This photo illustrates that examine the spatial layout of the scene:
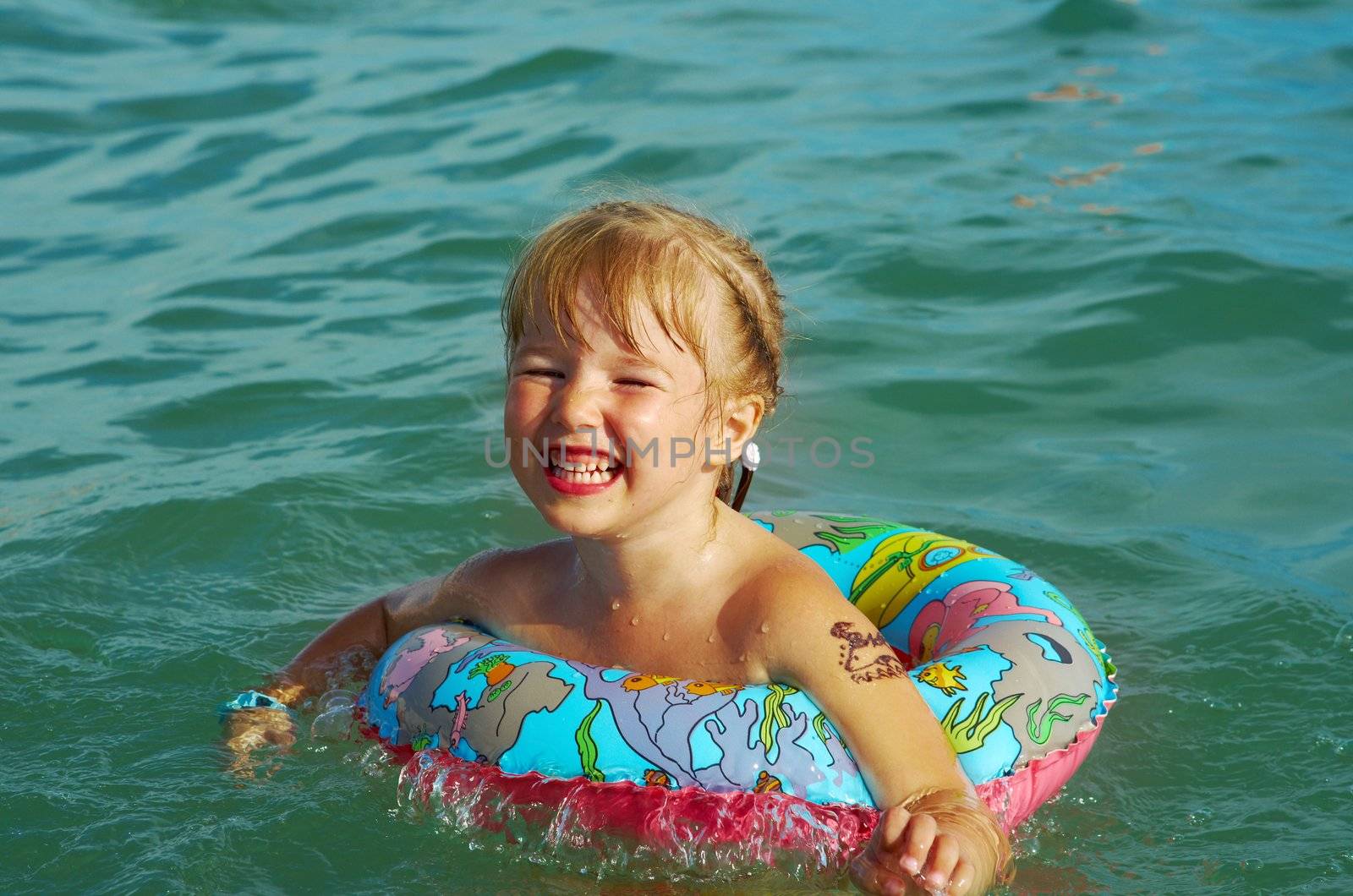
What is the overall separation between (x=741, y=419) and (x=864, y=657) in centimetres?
59

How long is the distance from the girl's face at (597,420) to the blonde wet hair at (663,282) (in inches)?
1.1

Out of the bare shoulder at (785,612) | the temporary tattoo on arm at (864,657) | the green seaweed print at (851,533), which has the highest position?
the bare shoulder at (785,612)

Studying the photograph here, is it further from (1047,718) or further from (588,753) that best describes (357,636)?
(1047,718)

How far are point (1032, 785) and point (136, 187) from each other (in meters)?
7.15

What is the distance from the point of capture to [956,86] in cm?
988

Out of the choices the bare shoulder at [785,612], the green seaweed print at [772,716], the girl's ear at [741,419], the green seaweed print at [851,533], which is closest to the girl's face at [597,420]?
the girl's ear at [741,419]

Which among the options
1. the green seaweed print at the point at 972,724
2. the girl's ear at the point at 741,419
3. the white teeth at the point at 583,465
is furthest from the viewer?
the girl's ear at the point at 741,419

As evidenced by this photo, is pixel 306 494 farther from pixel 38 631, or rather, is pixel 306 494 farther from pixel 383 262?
pixel 383 262

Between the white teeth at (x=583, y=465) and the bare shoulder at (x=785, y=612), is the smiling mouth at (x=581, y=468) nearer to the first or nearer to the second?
the white teeth at (x=583, y=465)

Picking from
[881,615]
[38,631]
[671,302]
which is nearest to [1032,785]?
[881,615]

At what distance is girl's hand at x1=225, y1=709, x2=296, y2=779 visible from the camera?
3604 mm

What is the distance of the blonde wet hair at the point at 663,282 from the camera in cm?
313

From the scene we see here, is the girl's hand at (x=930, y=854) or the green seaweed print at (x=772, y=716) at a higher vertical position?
the green seaweed print at (x=772, y=716)

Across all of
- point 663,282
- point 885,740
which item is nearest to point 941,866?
point 885,740
